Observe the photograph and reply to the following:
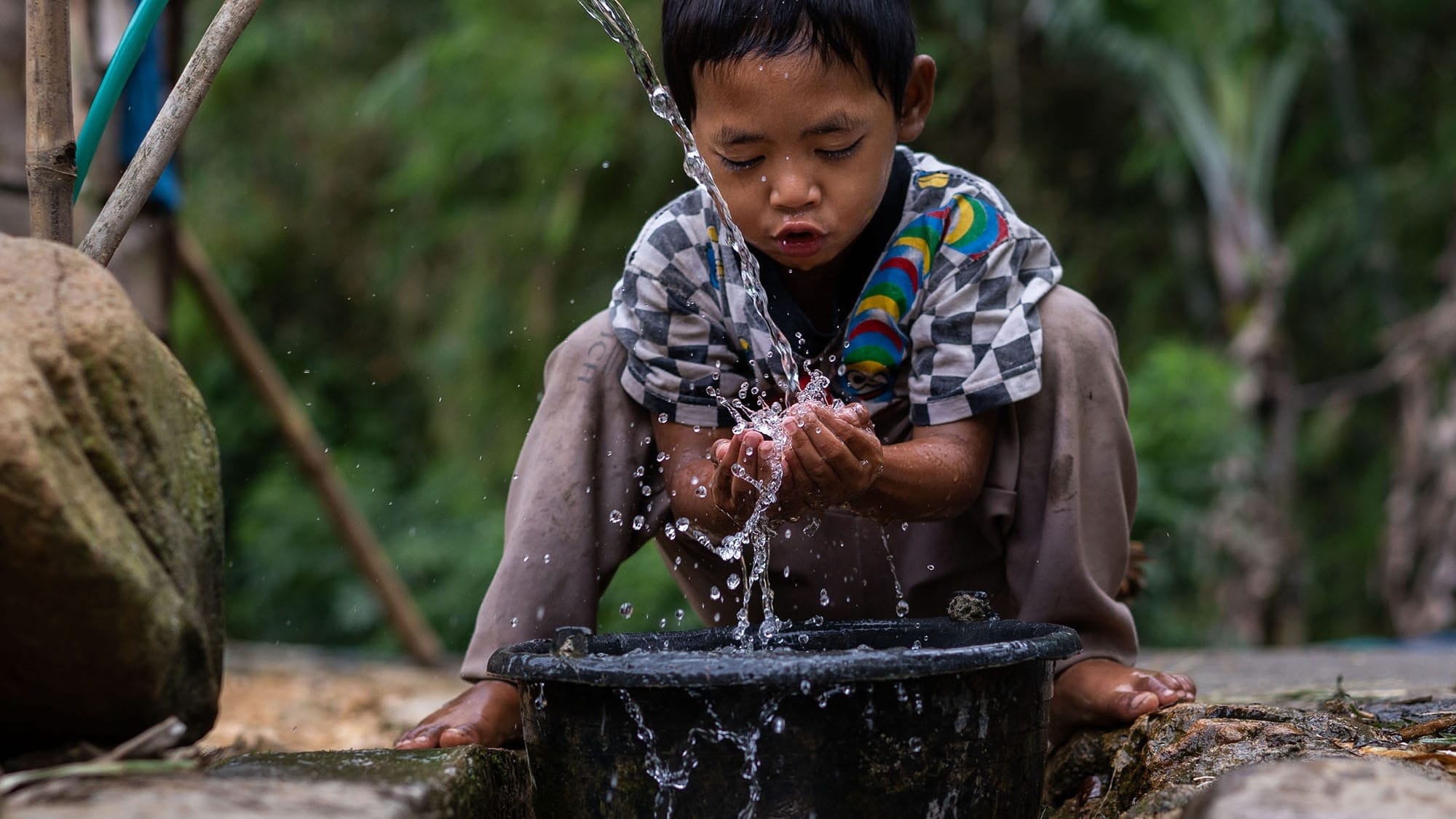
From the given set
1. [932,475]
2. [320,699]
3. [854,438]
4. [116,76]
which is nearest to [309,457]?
[320,699]

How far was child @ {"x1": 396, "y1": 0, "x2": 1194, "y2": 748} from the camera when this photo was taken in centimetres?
207

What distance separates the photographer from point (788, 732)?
1.54 meters

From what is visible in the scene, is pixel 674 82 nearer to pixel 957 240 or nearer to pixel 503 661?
pixel 957 240

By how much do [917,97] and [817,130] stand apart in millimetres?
353

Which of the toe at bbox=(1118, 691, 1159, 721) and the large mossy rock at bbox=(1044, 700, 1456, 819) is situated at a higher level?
the toe at bbox=(1118, 691, 1159, 721)

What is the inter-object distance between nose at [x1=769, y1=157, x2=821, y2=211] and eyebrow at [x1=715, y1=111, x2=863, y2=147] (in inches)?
2.0

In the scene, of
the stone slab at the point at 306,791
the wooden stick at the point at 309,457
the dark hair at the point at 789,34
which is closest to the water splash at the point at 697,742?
the stone slab at the point at 306,791

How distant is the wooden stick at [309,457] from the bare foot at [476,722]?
2494 millimetres

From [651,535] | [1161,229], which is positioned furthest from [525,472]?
[1161,229]

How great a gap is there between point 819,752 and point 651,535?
34.8 inches

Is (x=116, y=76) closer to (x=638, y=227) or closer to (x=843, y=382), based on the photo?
(x=843, y=382)

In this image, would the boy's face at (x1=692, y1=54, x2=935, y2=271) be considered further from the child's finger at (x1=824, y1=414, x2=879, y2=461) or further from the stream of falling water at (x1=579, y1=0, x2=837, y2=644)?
the child's finger at (x1=824, y1=414, x2=879, y2=461)

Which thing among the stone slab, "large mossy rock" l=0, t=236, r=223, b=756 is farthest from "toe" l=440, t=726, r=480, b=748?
"large mossy rock" l=0, t=236, r=223, b=756

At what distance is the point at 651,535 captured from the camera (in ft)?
7.83
